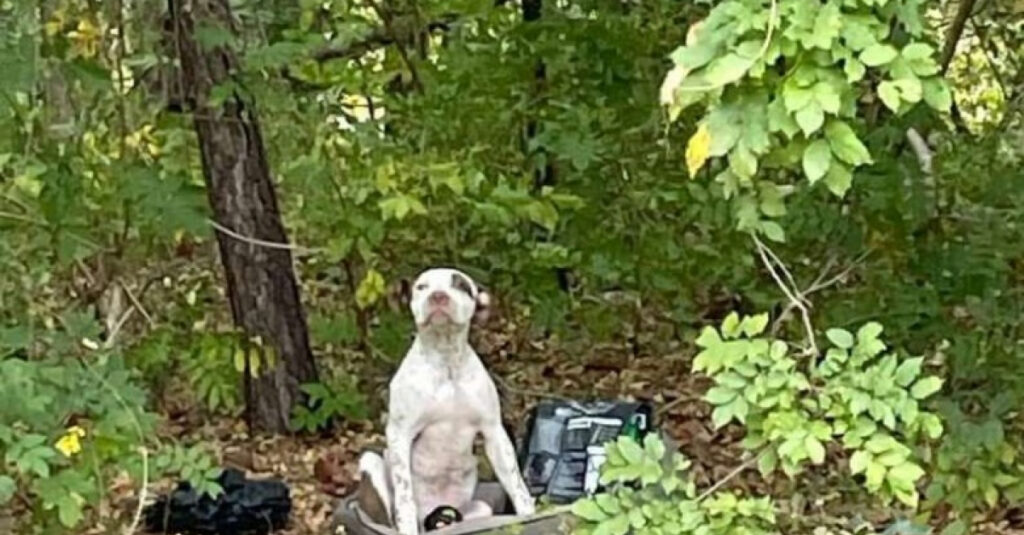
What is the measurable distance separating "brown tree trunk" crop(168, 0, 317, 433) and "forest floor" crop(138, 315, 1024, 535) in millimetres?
170

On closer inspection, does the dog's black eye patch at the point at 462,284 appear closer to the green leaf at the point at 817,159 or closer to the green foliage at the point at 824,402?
the green foliage at the point at 824,402

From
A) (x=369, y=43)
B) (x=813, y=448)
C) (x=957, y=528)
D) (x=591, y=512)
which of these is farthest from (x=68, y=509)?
(x=369, y=43)

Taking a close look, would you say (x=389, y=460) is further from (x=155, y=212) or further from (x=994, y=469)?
(x=994, y=469)

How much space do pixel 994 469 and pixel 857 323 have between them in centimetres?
64

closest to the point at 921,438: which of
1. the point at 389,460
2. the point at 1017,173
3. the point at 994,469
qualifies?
the point at 994,469

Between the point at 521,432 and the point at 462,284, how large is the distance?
1.32 meters

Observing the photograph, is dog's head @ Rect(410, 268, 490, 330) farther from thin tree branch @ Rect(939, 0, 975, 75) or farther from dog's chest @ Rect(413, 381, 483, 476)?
thin tree branch @ Rect(939, 0, 975, 75)

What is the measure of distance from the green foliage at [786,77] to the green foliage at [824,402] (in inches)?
22.3

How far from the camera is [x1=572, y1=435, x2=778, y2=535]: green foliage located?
3.23 meters

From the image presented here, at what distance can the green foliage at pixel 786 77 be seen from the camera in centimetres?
255

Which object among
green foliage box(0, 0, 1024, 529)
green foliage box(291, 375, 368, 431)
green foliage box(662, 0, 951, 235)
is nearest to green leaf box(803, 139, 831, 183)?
green foliage box(662, 0, 951, 235)

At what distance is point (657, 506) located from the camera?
3.25m

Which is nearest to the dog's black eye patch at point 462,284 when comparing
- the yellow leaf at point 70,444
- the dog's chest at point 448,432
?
the dog's chest at point 448,432

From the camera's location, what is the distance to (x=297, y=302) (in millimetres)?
5750
